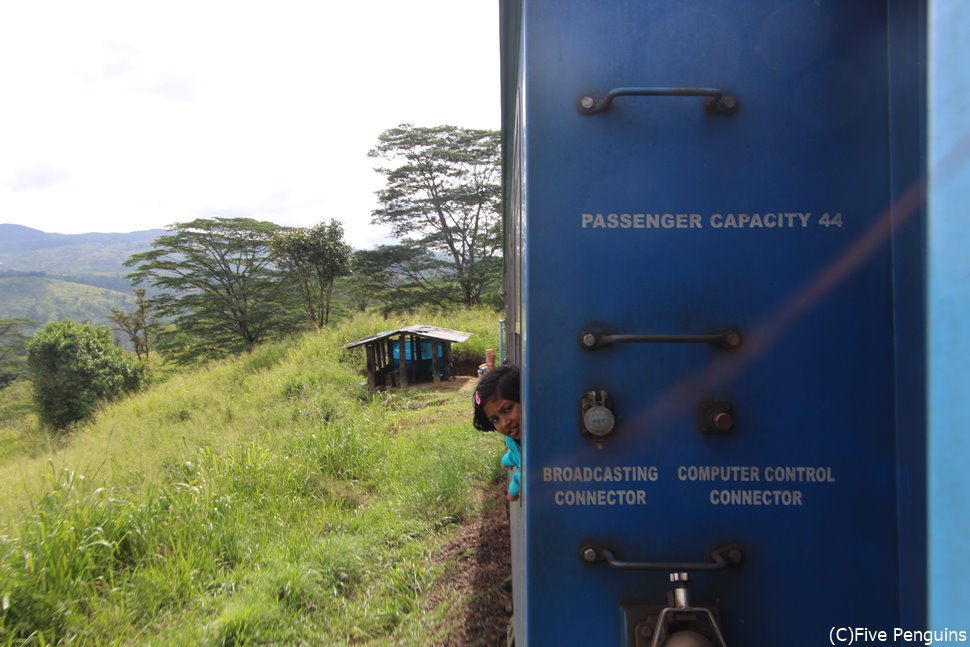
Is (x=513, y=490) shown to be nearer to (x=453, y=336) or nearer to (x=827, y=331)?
(x=827, y=331)

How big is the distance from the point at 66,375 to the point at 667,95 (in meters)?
24.5

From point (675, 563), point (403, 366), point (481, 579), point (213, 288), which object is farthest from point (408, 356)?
point (213, 288)

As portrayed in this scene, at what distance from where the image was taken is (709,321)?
1.35 metres

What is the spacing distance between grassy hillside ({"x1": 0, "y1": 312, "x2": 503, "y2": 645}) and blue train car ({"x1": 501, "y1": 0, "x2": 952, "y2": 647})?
219 cm

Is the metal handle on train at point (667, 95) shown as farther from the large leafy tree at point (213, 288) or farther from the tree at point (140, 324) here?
the tree at point (140, 324)

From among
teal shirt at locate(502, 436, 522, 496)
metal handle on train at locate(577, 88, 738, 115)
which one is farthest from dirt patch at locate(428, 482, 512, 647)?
metal handle on train at locate(577, 88, 738, 115)

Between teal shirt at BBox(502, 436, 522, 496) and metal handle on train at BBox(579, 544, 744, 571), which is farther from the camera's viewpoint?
teal shirt at BBox(502, 436, 522, 496)

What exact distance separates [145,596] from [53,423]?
2166cm

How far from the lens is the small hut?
11.3m

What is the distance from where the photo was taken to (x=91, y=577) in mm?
3650

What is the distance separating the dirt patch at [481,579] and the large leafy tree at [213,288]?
1034 inches

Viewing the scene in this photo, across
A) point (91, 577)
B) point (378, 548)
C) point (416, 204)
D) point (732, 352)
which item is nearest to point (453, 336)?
point (378, 548)

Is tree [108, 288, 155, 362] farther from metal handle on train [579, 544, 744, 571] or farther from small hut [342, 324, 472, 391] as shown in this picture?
metal handle on train [579, 544, 744, 571]

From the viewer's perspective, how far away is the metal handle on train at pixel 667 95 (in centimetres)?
132
